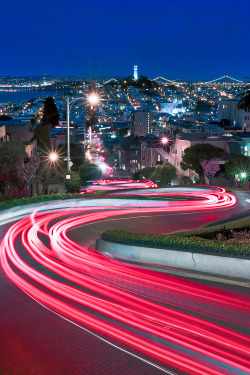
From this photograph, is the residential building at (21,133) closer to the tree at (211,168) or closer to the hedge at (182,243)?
the tree at (211,168)

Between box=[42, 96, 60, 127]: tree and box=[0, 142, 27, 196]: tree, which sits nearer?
box=[0, 142, 27, 196]: tree

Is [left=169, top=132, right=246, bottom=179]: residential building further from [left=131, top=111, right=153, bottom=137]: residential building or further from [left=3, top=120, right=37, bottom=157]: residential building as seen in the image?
[left=131, top=111, right=153, bottom=137]: residential building

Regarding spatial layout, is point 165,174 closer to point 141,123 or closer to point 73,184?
point 73,184

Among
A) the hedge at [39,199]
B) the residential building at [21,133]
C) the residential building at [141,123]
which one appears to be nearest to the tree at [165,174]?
the residential building at [21,133]

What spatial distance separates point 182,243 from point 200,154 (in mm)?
38727

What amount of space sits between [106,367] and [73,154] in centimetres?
5543

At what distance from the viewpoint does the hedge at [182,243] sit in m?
10.7

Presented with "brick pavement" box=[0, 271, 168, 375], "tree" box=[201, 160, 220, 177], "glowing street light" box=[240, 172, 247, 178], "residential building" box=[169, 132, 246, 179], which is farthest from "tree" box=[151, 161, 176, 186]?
"brick pavement" box=[0, 271, 168, 375]

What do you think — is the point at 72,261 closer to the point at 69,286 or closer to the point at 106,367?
the point at 69,286

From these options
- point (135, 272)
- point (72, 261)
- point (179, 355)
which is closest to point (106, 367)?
point (179, 355)

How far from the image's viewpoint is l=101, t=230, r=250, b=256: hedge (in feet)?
35.2

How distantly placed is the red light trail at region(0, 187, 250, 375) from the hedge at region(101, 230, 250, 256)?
0.75 m

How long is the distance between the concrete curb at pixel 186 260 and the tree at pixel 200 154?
37347 mm

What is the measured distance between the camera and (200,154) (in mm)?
49469
